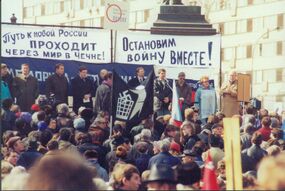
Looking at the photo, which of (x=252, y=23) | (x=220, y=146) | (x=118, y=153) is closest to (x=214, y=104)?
(x=220, y=146)

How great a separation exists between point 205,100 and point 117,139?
20.7 feet

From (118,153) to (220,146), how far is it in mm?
2200

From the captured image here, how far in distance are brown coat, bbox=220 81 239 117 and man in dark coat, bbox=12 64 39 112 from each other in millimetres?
5889

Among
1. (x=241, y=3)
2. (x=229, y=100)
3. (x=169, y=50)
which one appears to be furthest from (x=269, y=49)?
(x=169, y=50)

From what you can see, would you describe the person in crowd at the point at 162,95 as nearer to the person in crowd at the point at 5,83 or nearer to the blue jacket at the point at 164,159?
the person in crowd at the point at 5,83

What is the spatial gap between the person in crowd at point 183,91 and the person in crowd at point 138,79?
1.16 metres

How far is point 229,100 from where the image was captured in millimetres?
32625

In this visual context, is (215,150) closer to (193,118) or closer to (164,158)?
(164,158)

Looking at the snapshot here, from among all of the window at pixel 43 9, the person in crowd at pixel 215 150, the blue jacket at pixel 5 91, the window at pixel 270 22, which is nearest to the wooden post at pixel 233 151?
the person in crowd at pixel 215 150

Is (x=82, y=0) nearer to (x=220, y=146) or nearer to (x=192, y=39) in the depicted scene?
(x=192, y=39)

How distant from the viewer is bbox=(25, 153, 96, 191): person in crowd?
42.1ft

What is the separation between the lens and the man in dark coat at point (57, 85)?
28247mm

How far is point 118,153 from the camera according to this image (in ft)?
70.0

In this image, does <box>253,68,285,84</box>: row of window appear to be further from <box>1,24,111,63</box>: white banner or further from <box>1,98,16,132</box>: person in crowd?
<box>1,98,16,132</box>: person in crowd
